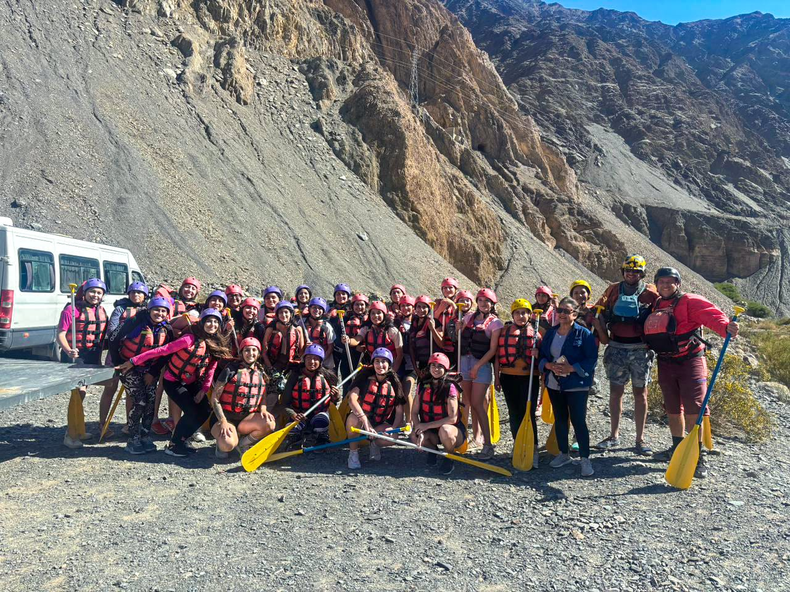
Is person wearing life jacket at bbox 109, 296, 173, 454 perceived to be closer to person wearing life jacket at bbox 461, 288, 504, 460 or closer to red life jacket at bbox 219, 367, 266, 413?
red life jacket at bbox 219, 367, 266, 413

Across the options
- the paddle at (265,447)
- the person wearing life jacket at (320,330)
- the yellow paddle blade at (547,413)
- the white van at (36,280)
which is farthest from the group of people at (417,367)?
the white van at (36,280)

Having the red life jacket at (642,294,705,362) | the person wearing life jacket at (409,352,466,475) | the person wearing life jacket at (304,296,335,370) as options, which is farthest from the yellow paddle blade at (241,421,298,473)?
the red life jacket at (642,294,705,362)

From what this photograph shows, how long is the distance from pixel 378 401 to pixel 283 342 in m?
1.52

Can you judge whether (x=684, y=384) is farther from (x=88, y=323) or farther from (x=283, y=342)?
(x=88, y=323)

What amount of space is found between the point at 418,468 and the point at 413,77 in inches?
1779

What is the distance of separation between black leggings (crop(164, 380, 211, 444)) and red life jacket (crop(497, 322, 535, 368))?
133 inches

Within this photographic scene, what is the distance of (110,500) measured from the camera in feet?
14.8

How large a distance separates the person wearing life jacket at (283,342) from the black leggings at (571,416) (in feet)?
10.0

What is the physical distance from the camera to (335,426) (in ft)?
20.3

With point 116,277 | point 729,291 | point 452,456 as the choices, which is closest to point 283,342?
point 452,456

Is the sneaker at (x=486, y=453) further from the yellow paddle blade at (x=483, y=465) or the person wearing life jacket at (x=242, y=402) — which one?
the person wearing life jacket at (x=242, y=402)

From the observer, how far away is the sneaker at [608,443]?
614 centimetres

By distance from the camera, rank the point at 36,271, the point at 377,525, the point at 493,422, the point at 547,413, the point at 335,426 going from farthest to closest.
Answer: the point at 36,271 → the point at 547,413 → the point at 493,422 → the point at 335,426 → the point at 377,525

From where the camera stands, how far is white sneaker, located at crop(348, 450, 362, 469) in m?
5.49
